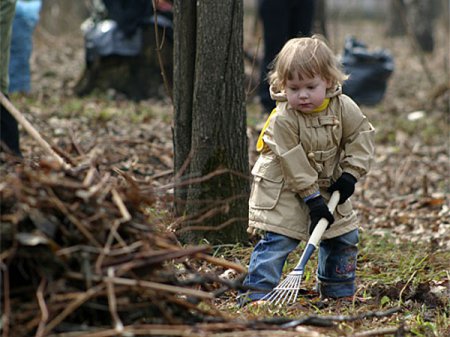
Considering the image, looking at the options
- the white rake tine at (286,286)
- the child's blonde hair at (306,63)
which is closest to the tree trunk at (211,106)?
the child's blonde hair at (306,63)

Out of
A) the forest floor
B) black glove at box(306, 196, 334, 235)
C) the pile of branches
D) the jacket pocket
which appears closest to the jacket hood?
the jacket pocket

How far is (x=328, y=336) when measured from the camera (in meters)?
3.26

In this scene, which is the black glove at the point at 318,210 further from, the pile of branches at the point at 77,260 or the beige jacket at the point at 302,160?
the pile of branches at the point at 77,260

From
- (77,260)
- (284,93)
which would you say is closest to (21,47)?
(284,93)

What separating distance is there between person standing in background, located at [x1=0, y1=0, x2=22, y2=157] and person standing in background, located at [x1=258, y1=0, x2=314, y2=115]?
3235 mm

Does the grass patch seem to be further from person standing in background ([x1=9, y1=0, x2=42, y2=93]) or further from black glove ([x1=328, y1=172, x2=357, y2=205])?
person standing in background ([x1=9, y1=0, x2=42, y2=93])

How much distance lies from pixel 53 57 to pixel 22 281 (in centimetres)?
1106

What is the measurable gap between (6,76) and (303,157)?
104 inches

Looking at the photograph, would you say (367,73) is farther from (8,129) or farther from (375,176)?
(8,129)

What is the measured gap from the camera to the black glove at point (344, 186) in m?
4.14

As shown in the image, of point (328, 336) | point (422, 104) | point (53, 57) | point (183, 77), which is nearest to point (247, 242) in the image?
point (183, 77)

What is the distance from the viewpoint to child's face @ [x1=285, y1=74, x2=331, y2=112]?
402cm

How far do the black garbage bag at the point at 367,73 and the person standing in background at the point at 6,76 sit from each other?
6.18m

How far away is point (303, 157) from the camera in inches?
160
